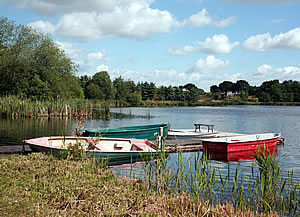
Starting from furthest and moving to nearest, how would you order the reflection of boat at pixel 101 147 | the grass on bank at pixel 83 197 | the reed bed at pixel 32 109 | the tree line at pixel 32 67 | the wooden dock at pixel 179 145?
the tree line at pixel 32 67 → the reed bed at pixel 32 109 → the wooden dock at pixel 179 145 → the reflection of boat at pixel 101 147 → the grass on bank at pixel 83 197

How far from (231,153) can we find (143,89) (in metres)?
74.4

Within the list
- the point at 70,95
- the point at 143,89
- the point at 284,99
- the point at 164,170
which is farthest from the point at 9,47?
the point at 284,99

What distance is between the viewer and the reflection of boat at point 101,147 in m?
9.63

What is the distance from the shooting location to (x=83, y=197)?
5.37 m

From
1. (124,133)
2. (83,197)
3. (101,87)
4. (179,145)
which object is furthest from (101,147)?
(101,87)

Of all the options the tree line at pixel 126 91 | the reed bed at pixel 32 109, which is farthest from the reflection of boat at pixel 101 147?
the tree line at pixel 126 91

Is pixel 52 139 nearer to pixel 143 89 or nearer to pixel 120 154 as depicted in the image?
pixel 120 154

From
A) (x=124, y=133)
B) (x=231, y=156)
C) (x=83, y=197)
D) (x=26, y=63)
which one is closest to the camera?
(x=83, y=197)

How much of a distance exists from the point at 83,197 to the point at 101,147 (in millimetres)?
5142

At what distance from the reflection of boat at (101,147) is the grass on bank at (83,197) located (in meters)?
2.17

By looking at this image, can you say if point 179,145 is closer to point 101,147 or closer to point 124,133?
point 101,147

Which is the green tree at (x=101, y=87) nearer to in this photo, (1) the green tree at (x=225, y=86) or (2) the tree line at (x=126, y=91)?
(2) the tree line at (x=126, y=91)

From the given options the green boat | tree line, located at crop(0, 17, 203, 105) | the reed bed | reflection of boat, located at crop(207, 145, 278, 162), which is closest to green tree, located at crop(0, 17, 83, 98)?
tree line, located at crop(0, 17, 203, 105)

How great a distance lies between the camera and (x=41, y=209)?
183 inches
